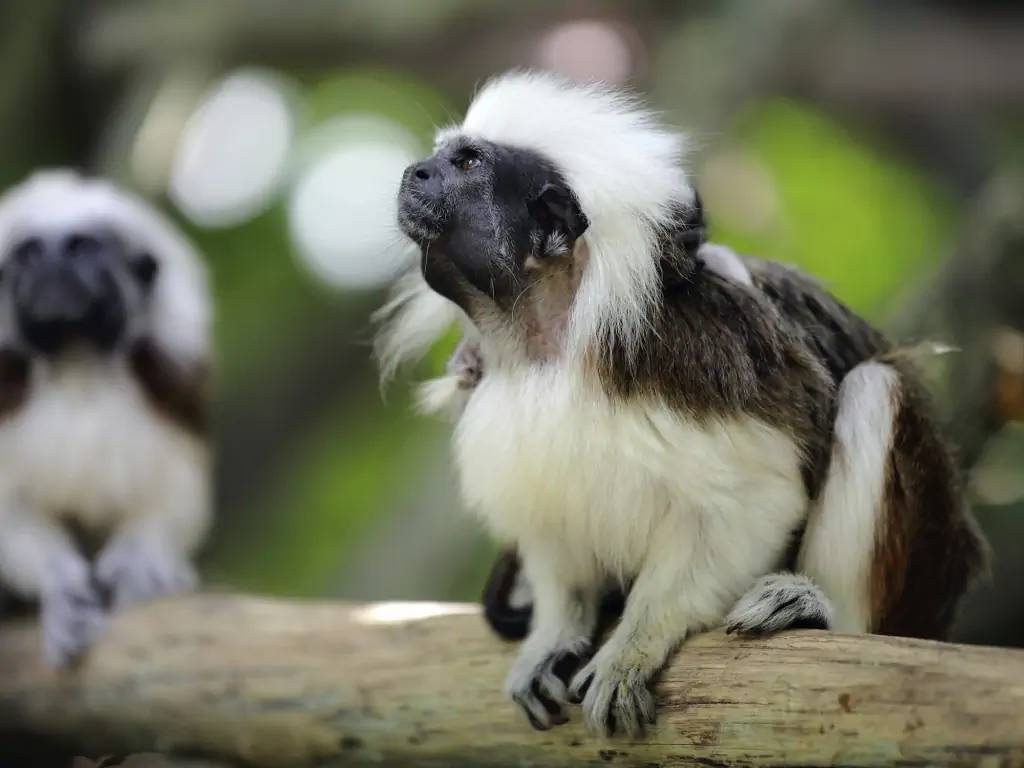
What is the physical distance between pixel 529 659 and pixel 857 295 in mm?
4817

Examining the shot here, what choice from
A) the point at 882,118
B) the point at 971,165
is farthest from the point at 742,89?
the point at 971,165

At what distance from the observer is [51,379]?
458cm

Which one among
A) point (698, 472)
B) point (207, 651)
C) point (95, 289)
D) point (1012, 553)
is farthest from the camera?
point (1012, 553)

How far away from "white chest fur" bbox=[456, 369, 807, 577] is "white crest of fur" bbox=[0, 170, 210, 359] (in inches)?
90.6

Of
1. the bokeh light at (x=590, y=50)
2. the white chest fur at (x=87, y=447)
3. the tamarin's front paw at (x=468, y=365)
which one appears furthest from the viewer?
the bokeh light at (x=590, y=50)

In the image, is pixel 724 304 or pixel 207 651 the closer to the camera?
pixel 724 304

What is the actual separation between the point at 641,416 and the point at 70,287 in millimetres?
2508

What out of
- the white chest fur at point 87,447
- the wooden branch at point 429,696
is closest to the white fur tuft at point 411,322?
the wooden branch at point 429,696

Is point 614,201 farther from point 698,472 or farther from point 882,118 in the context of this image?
point 882,118

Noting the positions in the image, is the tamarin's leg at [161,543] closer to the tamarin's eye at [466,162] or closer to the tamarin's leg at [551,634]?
the tamarin's leg at [551,634]

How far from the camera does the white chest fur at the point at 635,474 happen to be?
2775mm

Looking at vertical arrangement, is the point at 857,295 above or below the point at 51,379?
below

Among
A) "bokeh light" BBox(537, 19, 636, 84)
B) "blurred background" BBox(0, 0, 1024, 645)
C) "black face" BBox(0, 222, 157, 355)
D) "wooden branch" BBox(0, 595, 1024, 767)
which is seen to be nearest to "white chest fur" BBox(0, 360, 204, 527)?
"black face" BBox(0, 222, 157, 355)

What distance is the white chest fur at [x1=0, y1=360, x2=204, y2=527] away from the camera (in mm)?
4523
